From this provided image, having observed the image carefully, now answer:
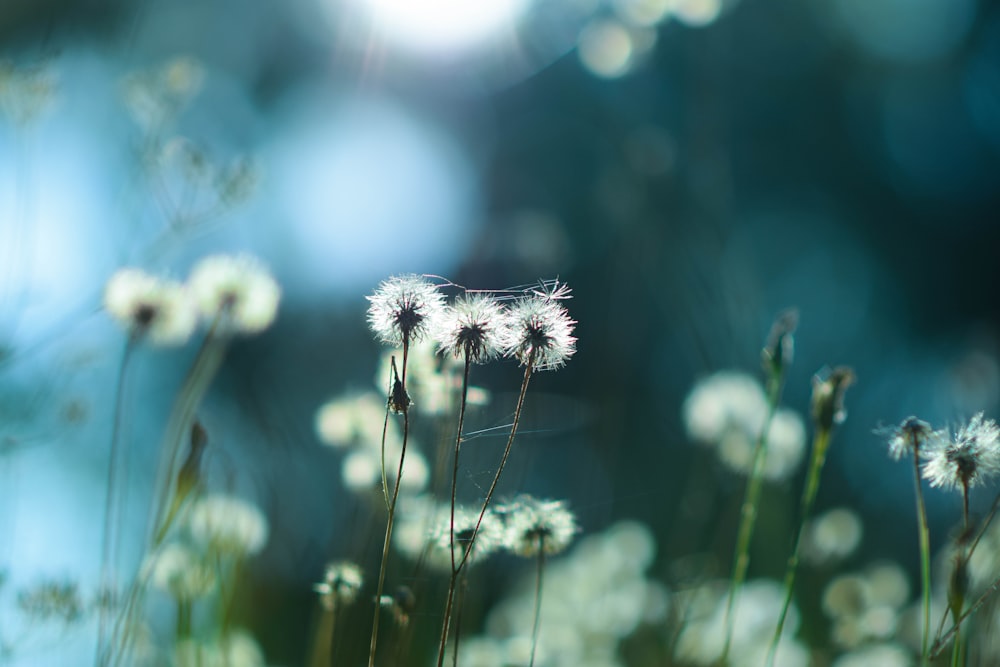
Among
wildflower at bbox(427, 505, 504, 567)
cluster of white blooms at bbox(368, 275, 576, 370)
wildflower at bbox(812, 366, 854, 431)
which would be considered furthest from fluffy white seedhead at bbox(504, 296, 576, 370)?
wildflower at bbox(812, 366, 854, 431)

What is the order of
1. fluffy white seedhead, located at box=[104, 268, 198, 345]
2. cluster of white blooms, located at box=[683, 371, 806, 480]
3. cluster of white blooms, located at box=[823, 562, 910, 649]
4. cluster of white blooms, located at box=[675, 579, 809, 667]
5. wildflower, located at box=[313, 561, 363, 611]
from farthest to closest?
cluster of white blooms, located at box=[683, 371, 806, 480] < cluster of white blooms, located at box=[675, 579, 809, 667] < cluster of white blooms, located at box=[823, 562, 910, 649] < fluffy white seedhead, located at box=[104, 268, 198, 345] < wildflower, located at box=[313, 561, 363, 611]

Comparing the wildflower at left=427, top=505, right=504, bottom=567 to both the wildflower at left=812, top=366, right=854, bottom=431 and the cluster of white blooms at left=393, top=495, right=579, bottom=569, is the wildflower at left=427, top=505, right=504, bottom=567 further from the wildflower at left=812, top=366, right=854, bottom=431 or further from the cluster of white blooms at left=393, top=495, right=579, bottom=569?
the wildflower at left=812, top=366, right=854, bottom=431

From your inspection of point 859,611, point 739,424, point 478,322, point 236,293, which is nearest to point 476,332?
point 478,322

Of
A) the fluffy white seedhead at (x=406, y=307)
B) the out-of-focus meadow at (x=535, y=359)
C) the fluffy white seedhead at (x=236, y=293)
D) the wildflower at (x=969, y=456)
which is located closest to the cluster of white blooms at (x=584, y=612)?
the out-of-focus meadow at (x=535, y=359)

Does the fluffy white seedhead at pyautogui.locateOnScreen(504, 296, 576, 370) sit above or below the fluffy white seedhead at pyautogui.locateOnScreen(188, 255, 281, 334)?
below

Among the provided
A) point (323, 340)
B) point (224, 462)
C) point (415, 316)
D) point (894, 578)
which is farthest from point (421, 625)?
point (323, 340)

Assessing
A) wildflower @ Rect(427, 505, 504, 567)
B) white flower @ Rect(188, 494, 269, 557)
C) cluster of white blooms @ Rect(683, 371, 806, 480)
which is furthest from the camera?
cluster of white blooms @ Rect(683, 371, 806, 480)

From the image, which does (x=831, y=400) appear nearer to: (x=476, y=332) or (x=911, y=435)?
(x=911, y=435)
